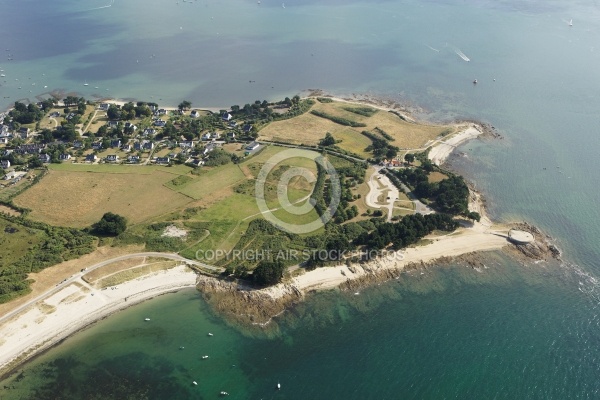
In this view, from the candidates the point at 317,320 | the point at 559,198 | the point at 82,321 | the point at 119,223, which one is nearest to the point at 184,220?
the point at 119,223

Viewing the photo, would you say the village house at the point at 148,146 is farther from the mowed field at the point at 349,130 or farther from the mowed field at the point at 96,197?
the mowed field at the point at 349,130

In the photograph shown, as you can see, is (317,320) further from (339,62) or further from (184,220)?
(339,62)

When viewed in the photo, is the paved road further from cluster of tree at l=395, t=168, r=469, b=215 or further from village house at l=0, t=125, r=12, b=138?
village house at l=0, t=125, r=12, b=138

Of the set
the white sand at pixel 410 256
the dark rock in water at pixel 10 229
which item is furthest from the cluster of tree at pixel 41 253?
the white sand at pixel 410 256

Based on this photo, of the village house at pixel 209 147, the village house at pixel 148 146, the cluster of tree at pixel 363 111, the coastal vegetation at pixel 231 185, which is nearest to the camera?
the coastal vegetation at pixel 231 185

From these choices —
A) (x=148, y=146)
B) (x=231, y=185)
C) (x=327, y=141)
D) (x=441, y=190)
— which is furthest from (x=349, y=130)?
(x=148, y=146)
